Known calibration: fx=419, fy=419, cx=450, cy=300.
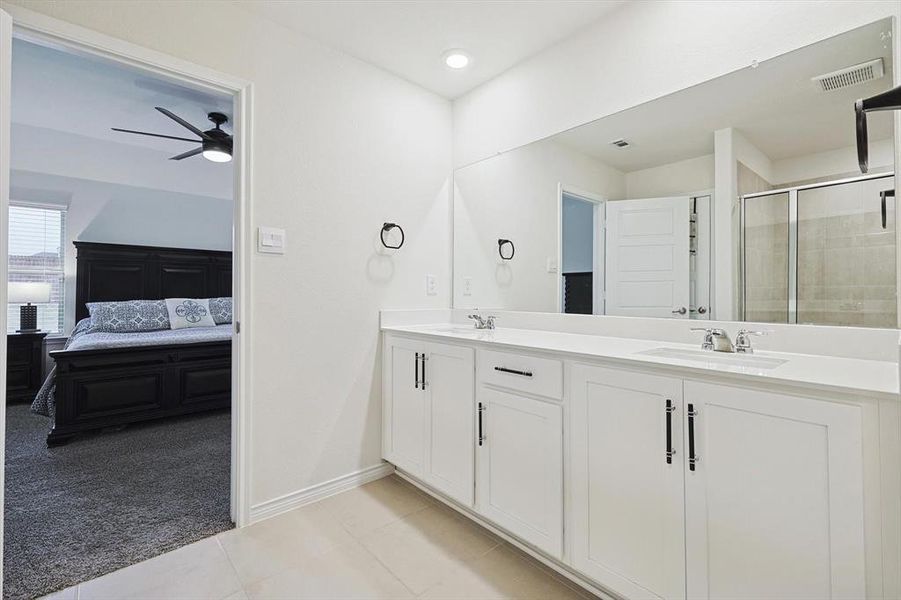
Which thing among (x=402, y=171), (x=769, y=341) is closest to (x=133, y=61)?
(x=402, y=171)

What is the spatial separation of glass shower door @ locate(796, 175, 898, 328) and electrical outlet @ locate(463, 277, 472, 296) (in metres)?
1.72

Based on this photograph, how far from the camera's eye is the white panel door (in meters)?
1.84

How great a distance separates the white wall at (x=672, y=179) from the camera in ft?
5.82

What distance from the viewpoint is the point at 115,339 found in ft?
11.9

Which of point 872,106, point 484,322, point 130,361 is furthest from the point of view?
point 130,361

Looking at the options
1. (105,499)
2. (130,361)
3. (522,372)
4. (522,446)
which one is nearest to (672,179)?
(522,372)

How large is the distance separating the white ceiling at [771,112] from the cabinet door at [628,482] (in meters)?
1.07

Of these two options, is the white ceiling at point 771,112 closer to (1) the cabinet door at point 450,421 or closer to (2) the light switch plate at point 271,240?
(1) the cabinet door at point 450,421

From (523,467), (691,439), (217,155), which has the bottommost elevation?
(523,467)

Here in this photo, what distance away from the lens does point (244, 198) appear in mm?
2012

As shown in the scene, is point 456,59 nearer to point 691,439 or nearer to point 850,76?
point 850,76

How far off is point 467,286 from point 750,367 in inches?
69.9

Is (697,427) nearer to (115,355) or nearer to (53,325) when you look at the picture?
(115,355)

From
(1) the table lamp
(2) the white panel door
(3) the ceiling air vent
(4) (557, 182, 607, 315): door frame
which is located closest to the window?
(1) the table lamp
